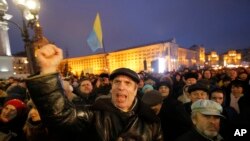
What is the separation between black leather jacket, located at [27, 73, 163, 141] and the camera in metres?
1.62

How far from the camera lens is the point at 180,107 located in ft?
13.1

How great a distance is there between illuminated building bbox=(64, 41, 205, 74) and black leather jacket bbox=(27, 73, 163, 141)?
80748mm

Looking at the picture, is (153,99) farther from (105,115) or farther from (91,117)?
(91,117)

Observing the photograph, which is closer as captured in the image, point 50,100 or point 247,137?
point 50,100

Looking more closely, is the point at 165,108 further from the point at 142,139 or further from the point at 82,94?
the point at 82,94

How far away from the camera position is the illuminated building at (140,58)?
299 feet

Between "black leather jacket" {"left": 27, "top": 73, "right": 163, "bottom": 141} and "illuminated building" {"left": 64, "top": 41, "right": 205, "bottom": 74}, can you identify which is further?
"illuminated building" {"left": 64, "top": 41, "right": 205, "bottom": 74}

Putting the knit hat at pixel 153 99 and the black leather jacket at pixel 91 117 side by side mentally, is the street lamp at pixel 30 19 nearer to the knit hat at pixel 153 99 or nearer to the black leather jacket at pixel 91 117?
the knit hat at pixel 153 99

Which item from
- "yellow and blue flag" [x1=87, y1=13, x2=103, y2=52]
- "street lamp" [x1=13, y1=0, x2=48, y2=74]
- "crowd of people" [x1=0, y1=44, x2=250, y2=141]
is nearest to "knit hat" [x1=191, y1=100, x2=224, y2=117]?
"crowd of people" [x1=0, y1=44, x2=250, y2=141]

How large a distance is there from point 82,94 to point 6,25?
3617 centimetres

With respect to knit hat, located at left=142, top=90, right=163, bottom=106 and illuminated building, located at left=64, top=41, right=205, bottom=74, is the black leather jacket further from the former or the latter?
illuminated building, located at left=64, top=41, right=205, bottom=74

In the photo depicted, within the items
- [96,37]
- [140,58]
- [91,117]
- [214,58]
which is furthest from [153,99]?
[140,58]

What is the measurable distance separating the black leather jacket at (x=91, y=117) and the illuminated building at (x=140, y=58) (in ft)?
265

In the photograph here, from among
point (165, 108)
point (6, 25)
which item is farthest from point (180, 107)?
point (6, 25)
